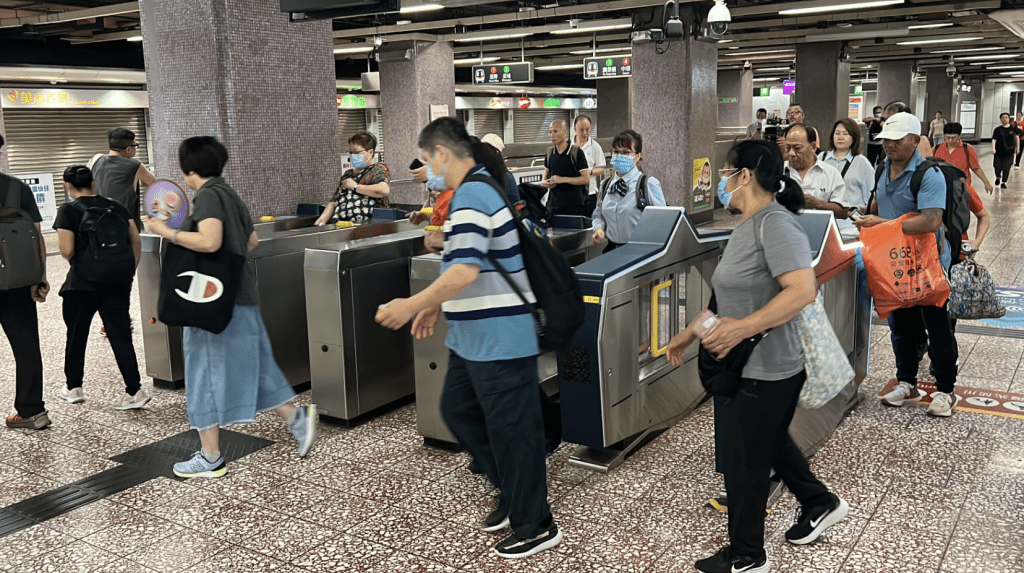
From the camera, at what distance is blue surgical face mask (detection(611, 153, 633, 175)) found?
5078mm

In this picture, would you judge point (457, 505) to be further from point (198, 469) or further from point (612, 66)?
point (612, 66)

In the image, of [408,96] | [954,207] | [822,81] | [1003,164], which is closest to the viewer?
[954,207]

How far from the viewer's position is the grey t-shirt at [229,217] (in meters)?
3.43

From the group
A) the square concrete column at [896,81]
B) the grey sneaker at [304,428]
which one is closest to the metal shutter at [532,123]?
the square concrete column at [896,81]

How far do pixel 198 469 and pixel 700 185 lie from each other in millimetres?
9064

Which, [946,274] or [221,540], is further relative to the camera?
[946,274]

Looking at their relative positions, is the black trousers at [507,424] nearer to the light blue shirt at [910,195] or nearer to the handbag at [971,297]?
the light blue shirt at [910,195]

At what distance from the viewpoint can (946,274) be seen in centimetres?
429

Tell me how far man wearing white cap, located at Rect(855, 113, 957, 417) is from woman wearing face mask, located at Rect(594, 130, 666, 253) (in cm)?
126

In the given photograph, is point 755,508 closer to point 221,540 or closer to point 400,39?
point 221,540

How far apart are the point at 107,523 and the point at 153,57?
3590 millimetres

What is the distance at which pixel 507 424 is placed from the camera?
2816 millimetres

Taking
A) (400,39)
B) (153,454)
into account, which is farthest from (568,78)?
(153,454)

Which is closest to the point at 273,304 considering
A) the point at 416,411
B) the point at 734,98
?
the point at 416,411
